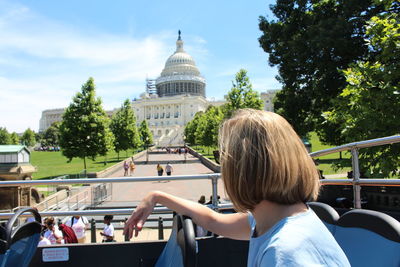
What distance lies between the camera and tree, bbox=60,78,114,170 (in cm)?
2900

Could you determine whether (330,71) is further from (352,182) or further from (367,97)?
(352,182)

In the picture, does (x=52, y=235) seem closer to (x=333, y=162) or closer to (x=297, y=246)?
(x=297, y=246)

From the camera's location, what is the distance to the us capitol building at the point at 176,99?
148 m

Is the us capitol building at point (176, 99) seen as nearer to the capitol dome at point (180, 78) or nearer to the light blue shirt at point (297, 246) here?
the capitol dome at point (180, 78)

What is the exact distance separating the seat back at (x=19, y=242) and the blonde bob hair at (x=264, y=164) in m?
1.75

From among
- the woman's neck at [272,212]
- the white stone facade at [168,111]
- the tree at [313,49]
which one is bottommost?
the woman's neck at [272,212]

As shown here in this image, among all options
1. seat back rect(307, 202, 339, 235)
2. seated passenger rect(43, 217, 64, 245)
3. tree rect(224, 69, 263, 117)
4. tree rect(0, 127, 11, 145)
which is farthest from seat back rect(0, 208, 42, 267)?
tree rect(0, 127, 11, 145)

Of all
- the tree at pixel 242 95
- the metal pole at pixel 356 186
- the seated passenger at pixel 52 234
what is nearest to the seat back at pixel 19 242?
the metal pole at pixel 356 186

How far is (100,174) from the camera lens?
25.1 meters

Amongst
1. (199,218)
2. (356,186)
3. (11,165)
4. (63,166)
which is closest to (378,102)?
(356,186)

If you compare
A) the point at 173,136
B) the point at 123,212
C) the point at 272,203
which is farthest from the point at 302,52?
the point at 173,136

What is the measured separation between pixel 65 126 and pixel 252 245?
30.6 meters

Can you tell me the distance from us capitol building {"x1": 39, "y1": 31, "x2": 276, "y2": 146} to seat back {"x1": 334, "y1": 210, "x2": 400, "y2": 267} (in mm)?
135835

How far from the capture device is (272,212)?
1.24 meters
